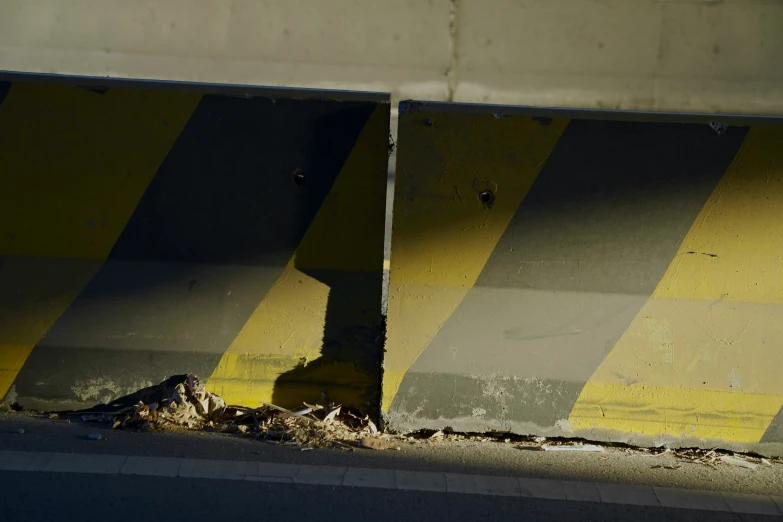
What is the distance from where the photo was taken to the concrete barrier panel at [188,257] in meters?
3.73

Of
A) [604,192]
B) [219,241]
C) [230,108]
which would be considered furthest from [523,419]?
[230,108]

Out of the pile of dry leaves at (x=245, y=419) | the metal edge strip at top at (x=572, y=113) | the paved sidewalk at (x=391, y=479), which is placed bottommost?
the paved sidewalk at (x=391, y=479)

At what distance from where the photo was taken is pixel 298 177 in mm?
3738

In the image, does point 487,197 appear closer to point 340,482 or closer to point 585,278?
point 585,278

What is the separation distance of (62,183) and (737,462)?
10.1ft

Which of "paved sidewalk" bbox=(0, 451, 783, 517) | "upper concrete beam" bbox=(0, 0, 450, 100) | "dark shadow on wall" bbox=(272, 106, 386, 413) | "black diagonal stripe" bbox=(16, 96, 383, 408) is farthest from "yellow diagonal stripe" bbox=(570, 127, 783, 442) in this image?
"upper concrete beam" bbox=(0, 0, 450, 100)

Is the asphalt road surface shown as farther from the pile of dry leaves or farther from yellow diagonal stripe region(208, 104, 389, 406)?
yellow diagonal stripe region(208, 104, 389, 406)

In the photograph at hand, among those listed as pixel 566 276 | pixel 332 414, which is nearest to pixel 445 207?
pixel 566 276

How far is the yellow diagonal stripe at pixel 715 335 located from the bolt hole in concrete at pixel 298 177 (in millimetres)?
1494

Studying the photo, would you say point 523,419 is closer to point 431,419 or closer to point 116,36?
point 431,419

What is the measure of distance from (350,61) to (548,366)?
8.44 meters

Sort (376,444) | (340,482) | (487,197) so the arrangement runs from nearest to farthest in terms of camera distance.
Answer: (340,482)
(376,444)
(487,197)

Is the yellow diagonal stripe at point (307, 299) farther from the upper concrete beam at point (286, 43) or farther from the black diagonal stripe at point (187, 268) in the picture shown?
the upper concrete beam at point (286, 43)

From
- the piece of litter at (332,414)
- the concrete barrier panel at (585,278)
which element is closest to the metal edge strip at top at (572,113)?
the concrete barrier panel at (585,278)
